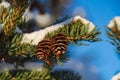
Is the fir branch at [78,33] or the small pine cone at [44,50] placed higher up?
the fir branch at [78,33]

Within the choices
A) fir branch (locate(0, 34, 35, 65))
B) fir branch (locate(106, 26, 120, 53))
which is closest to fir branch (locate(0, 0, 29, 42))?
fir branch (locate(0, 34, 35, 65))

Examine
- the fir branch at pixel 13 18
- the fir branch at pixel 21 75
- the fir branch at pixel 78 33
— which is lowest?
the fir branch at pixel 21 75

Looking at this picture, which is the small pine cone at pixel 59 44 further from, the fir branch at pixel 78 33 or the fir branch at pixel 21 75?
the fir branch at pixel 21 75

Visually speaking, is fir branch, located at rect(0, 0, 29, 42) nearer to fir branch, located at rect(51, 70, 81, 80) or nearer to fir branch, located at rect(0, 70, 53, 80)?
fir branch, located at rect(0, 70, 53, 80)

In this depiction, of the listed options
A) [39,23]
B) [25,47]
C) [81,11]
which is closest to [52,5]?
[39,23]

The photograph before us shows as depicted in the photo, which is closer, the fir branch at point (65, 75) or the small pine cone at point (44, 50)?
the small pine cone at point (44, 50)

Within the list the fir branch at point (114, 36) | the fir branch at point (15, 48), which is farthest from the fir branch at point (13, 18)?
the fir branch at point (114, 36)
